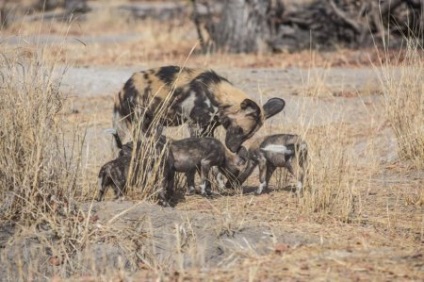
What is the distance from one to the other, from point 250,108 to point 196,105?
1.37 ft

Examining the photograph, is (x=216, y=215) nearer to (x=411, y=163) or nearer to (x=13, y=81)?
(x=13, y=81)

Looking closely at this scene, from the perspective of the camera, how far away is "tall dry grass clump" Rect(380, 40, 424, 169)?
797 cm

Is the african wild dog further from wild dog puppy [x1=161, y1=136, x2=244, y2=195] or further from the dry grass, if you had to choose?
the dry grass

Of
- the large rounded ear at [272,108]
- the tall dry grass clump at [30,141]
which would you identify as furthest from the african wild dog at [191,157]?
the tall dry grass clump at [30,141]

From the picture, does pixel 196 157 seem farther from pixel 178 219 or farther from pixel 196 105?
pixel 178 219

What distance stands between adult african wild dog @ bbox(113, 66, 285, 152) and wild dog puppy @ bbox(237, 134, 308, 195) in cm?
29

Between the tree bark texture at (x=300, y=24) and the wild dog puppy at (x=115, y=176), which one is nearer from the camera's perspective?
the wild dog puppy at (x=115, y=176)

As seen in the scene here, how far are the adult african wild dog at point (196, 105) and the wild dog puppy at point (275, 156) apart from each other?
289 millimetres

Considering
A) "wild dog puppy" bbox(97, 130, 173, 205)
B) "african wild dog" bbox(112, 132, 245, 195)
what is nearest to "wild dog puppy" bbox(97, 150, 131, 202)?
"wild dog puppy" bbox(97, 130, 173, 205)

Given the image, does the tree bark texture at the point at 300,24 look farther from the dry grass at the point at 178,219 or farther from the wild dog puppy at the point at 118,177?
the wild dog puppy at the point at 118,177

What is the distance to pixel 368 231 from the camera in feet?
19.6

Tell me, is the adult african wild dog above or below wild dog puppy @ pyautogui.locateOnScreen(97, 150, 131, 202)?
above

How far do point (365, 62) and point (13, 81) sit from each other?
29.3 ft

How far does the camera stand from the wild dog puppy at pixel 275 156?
272 inches
